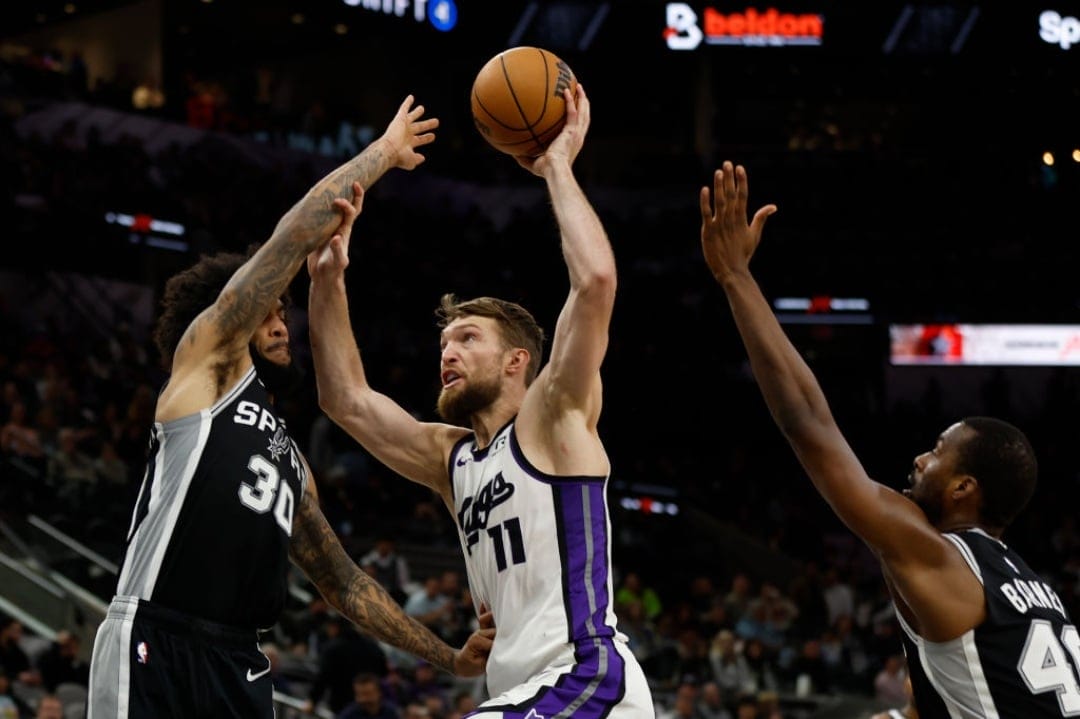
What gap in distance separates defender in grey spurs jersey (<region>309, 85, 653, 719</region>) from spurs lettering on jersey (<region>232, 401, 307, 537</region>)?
0.57m

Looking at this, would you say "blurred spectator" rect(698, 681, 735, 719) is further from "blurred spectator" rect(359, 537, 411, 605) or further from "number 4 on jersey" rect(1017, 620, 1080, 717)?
"number 4 on jersey" rect(1017, 620, 1080, 717)

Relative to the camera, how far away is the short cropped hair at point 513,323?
16.6 feet

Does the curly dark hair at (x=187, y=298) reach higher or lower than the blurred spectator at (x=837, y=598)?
higher

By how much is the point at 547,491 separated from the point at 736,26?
22.0 meters

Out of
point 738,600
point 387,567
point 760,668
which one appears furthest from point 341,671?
point 738,600

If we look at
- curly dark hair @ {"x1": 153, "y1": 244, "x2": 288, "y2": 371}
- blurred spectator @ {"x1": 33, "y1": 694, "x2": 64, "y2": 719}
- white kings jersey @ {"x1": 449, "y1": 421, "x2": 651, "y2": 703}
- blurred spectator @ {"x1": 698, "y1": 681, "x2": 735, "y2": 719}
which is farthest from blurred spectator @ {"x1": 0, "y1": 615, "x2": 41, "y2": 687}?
white kings jersey @ {"x1": 449, "y1": 421, "x2": 651, "y2": 703}

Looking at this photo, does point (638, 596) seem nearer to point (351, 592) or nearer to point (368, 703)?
point (368, 703)

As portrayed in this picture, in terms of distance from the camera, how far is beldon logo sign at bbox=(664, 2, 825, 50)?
2536 centimetres

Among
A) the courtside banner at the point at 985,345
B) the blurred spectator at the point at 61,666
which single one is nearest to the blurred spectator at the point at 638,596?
the blurred spectator at the point at 61,666

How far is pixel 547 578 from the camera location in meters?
4.50

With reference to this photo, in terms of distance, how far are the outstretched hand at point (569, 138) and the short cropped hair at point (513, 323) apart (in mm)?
485

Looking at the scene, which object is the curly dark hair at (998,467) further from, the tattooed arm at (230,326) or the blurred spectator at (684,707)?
the blurred spectator at (684,707)

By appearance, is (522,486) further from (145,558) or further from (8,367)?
(8,367)

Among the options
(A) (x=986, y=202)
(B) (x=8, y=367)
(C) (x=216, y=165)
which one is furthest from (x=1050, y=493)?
(B) (x=8, y=367)
